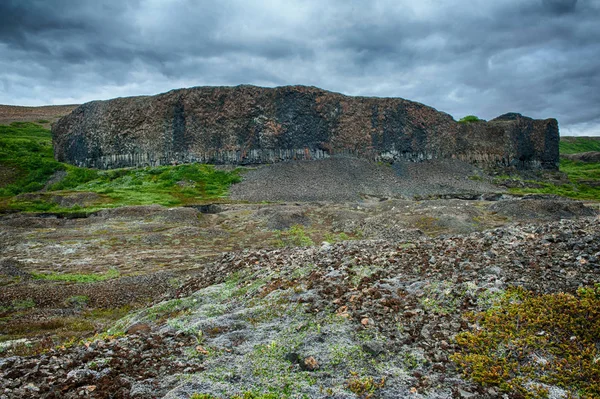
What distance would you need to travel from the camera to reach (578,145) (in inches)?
6860

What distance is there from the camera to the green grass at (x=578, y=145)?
6526 inches

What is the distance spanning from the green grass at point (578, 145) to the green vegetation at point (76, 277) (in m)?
187

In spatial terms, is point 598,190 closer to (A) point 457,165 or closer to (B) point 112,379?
(A) point 457,165

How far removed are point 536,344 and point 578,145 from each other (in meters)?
211

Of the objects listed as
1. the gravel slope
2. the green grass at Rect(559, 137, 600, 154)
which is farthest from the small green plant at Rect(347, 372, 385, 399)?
the green grass at Rect(559, 137, 600, 154)

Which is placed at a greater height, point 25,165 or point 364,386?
point 25,165

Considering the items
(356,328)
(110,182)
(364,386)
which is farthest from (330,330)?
(110,182)

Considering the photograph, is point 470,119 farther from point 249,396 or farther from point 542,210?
point 249,396

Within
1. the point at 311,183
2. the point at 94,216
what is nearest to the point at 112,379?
the point at 94,216

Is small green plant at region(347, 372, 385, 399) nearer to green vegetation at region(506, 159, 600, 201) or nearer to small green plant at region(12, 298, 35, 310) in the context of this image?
small green plant at region(12, 298, 35, 310)

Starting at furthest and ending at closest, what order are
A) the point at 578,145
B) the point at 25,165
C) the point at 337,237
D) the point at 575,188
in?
1. the point at 578,145
2. the point at 575,188
3. the point at 25,165
4. the point at 337,237

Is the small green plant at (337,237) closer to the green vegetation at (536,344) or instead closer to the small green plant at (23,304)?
the small green plant at (23,304)

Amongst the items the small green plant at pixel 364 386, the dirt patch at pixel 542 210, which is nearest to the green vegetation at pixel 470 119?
the dirt patch at pixel 542 210

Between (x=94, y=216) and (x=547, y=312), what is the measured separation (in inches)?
1557
